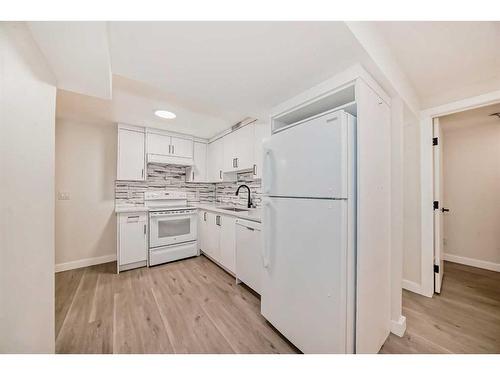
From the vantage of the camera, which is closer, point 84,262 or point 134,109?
point 134,109

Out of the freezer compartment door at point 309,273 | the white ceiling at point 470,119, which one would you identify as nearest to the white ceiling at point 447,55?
the white ceiling at point 470,119

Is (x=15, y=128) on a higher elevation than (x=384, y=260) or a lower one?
higher

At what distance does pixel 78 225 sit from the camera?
284 centimetres

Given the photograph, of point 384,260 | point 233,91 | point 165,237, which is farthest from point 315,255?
point 165,237

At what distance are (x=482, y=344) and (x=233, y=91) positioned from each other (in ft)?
8.90

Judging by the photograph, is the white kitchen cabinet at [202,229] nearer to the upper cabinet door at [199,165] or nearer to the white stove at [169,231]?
the white stove at [169,231]

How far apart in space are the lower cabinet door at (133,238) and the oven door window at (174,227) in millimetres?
217

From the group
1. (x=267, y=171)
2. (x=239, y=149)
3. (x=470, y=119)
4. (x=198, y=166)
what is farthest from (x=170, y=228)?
(x=470, y=119)

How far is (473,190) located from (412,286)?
2.02m

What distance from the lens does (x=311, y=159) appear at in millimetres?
1226

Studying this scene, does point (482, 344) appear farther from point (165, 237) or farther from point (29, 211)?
point (165, 237)

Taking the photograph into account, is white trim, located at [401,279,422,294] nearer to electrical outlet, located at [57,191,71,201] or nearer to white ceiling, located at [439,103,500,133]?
white ceiling, located at [439,103,500,133]

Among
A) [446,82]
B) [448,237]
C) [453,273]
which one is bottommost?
[453,273]

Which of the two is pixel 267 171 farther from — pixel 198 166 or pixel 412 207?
pixel 198 166
